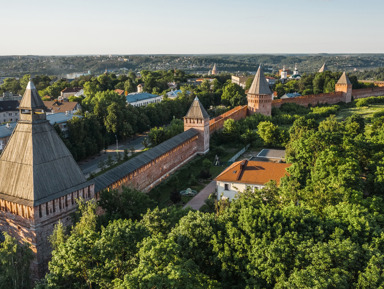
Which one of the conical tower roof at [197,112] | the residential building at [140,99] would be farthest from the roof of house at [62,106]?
the conical tower roof at [197,112]

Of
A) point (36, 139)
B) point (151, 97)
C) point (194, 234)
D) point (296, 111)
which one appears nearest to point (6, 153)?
point (36, 139)

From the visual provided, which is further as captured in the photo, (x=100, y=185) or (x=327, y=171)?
(x=100, y=185)

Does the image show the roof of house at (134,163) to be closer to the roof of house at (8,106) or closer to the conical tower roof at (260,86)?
the conical tower roof at (260,86)

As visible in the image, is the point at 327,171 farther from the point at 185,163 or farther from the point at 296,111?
the point at 296,111

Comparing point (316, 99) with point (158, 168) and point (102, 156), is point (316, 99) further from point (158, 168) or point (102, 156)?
point (158, 168)

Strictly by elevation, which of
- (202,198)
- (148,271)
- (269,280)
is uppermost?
(148,271)

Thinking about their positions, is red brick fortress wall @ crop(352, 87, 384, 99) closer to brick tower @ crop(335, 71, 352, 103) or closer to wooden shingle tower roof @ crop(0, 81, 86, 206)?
brick tower @ crop(335, 71, 352, 103)

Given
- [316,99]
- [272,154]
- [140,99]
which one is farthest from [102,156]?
[316,99]
